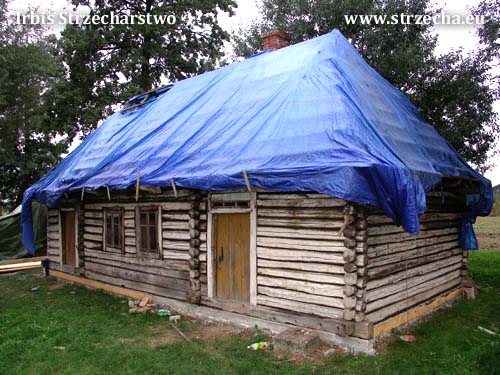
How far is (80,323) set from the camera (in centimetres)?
874

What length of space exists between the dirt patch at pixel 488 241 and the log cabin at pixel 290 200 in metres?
11.5

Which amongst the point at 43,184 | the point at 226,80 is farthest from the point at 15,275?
the point at 226,80

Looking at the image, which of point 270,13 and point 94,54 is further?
point 94,54

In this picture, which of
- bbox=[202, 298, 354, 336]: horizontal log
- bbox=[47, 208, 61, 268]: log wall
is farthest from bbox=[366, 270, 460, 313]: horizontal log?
bbox=[47, 208, 61, 268]: log wall

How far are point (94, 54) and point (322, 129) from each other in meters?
16.3

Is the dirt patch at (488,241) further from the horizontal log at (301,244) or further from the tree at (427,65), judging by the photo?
the horizontal log at (301,244)

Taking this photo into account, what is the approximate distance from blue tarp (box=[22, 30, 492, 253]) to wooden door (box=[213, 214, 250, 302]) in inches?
44.1

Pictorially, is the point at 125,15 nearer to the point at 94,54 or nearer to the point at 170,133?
the point at 94,54

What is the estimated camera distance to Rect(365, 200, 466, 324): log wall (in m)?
7.21

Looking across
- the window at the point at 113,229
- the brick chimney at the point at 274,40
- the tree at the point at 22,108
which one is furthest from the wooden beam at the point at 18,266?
the brick chimney at the point at 274,40

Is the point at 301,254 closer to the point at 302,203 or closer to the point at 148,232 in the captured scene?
the point at 302,203

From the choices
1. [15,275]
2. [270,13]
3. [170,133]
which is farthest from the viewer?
[270,13]

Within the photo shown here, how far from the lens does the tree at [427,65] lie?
12641 mm

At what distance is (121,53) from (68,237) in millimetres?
10297
